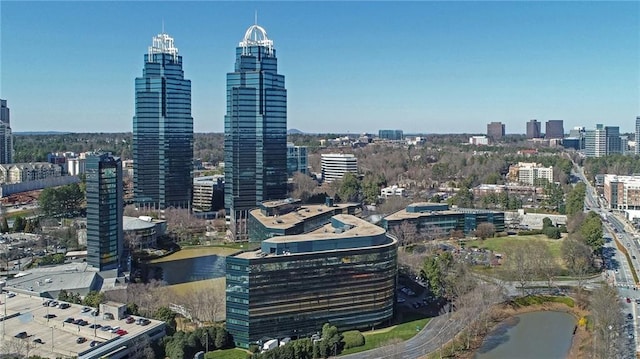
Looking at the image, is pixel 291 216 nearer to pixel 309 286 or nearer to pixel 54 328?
pixel 309 286

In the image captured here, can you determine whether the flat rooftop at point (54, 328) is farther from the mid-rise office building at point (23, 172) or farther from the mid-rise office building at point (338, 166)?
the mid-rise office building at point (338, 166)

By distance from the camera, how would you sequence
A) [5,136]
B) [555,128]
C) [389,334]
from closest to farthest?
[389,334] → [5,136] → [555,128]

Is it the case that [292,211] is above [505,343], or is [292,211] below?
above

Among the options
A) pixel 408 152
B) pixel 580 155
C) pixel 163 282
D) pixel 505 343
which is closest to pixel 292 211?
pixel 163 282

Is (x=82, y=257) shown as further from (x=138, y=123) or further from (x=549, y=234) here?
(x=549, y=234)

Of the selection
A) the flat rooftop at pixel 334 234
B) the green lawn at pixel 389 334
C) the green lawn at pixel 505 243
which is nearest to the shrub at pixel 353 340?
the green lawn at pixel 389 334

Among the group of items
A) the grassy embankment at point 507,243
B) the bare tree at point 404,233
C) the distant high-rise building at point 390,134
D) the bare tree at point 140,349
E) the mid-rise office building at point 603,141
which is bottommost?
the bare tree at point 140,349

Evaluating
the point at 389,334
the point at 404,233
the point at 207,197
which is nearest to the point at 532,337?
the point at 389,334
